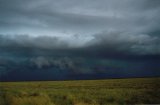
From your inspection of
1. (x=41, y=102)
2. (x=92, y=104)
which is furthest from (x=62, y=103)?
(x=92, y=104)

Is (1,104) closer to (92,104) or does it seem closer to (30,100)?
(30,100)

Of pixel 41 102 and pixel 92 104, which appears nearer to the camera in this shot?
pixel 92 104

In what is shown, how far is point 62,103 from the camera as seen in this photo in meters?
22.8

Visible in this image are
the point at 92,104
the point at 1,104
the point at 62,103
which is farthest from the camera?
the point at 62,103

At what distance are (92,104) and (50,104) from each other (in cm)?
295

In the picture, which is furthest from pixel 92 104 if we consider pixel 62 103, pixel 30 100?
pixel 30 100

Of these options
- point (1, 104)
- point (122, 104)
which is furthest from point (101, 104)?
point (1, 104)

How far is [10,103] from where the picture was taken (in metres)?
21.8

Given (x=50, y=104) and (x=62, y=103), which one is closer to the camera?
(x=50, y=104)

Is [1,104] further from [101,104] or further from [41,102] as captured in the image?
[101,104]

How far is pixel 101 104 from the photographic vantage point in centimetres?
2167

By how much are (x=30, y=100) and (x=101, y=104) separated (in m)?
5.25

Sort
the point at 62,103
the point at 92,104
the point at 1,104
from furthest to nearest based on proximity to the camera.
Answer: the point at 62,103 < the point at 1,104 < the point at 92,104

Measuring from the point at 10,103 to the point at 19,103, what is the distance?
79 cm
